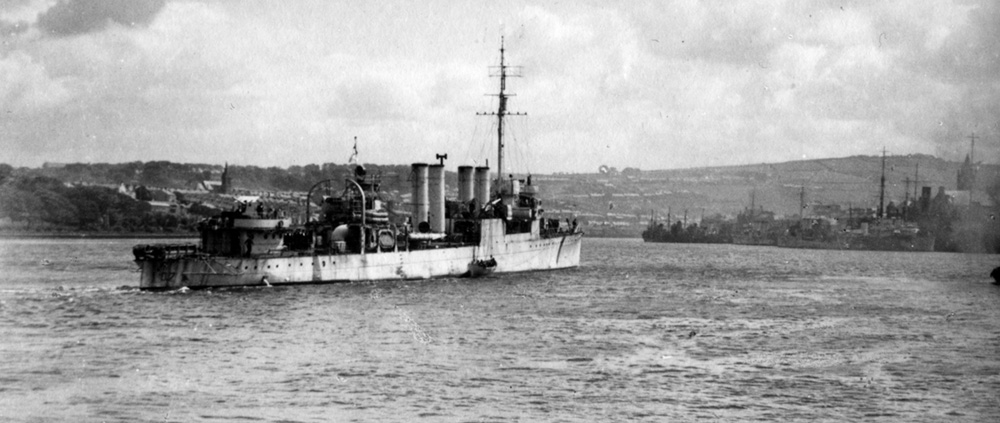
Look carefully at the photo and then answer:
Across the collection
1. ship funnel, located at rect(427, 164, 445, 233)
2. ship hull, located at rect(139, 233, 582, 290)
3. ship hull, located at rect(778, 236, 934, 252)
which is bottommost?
ship hull, located at rect(778, 236, 934, 252)

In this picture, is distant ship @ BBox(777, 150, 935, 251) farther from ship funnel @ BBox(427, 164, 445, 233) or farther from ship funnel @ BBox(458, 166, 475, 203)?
ship funnel @ BBox(427, 164, 445, 233)

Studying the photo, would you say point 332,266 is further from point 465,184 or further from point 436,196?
point 465,184

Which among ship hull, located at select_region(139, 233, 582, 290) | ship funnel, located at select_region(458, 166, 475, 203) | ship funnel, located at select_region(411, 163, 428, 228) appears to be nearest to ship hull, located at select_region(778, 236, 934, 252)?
ship hull, located at select_region(139, 233, 582, 290)

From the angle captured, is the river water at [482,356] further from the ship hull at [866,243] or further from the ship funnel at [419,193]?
the ship hull at [866,243]

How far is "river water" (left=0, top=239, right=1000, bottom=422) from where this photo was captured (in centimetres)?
2092

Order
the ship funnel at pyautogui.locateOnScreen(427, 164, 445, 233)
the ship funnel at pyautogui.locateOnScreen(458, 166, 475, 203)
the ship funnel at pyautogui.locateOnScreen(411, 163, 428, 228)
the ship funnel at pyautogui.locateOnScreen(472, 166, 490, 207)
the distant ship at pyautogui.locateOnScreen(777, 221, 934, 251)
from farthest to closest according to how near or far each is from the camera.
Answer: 1. the distant ship at pyautogui.locateOnScreen(777, 221, 934, 251)
2. the ship funnel at pyautogui.locateOnScreen(472, 166, 490, 207)
3. the ship funnel at pyautogui.locateOnScreen(458, 166, 475, 203)
4. the ship funnel at pyautogui.locateOnScreen(427, 164, 445, 233)
5. the ship funnel at pyautogui.locateOnScreen(411, 163, 428, 228)

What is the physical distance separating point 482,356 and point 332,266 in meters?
22.9

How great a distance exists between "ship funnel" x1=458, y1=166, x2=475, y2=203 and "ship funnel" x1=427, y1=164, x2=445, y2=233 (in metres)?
5.35

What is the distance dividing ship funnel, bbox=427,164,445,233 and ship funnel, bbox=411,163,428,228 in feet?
1.67

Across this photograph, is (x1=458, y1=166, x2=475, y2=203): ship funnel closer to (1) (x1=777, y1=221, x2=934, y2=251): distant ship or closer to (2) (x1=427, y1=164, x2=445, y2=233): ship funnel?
(2) (x1=427, y1=164, x2=445, y2=233): ship funnel

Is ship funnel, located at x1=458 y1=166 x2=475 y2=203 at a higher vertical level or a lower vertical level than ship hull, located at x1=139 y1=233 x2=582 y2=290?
higher

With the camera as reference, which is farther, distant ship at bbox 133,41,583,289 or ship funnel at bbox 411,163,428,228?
ship funnel at bbox 411,163,428,228

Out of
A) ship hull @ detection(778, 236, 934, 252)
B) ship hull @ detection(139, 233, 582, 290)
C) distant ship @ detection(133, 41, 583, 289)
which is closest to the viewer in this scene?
ship hull @ detection(139, 233, 582, 290)

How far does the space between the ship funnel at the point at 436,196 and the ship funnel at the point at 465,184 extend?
5347 mm
